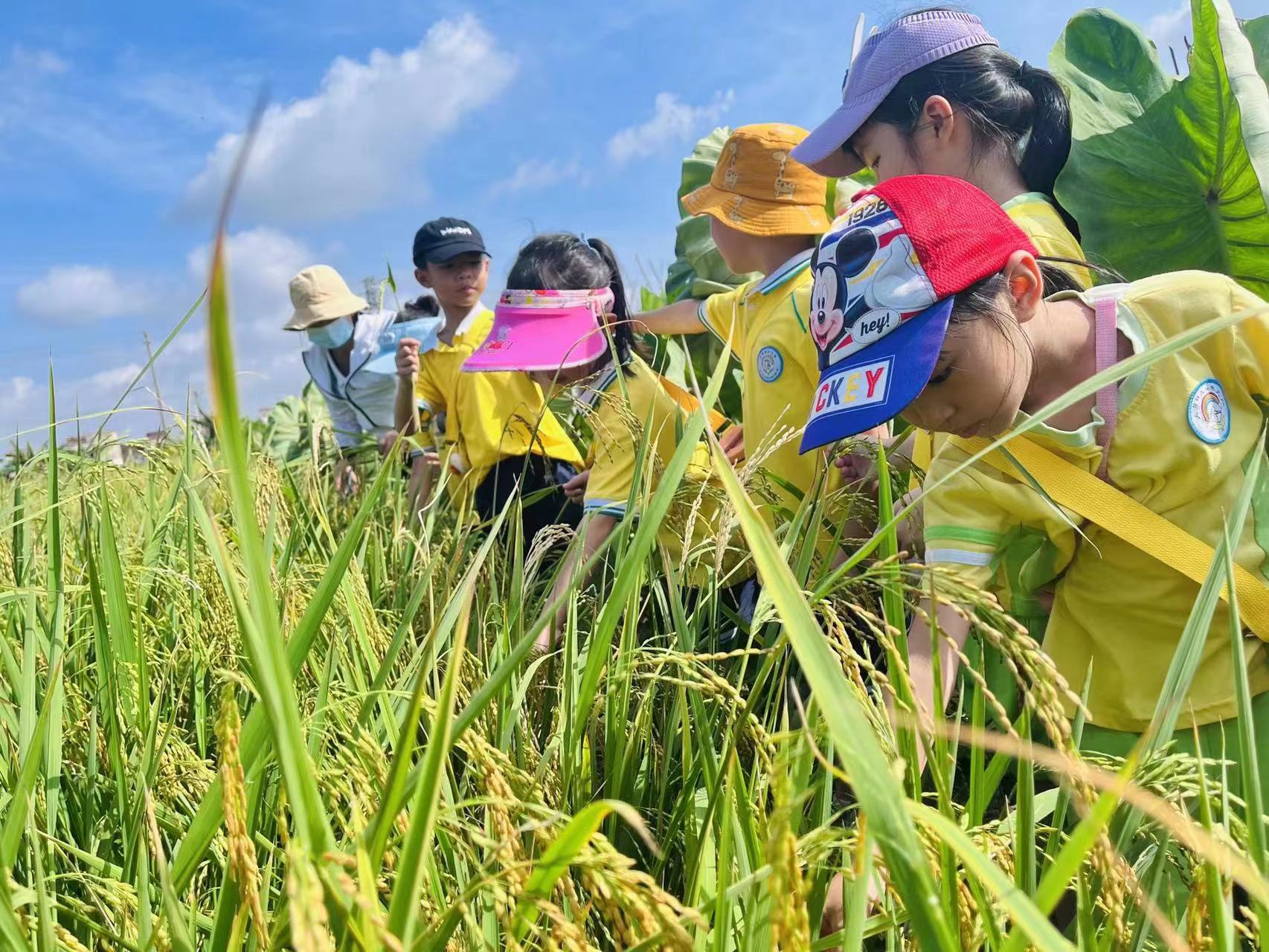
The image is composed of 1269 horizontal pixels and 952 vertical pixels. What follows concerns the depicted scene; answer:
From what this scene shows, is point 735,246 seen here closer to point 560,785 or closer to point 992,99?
point 992,99

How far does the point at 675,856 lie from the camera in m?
0.87

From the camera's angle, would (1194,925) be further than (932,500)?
No

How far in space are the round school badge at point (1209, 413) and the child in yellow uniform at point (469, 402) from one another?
5.12 feet

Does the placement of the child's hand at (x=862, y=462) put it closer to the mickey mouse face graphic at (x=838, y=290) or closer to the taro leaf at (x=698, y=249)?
the mickey mouse face graphic at (x=838, y=290)

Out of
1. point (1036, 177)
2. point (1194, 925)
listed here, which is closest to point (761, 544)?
point (1194, 925)

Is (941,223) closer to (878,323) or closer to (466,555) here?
(878,323)

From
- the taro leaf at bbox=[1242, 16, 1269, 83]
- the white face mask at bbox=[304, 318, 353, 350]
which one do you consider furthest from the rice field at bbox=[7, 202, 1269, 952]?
the white face mask at bbox=[304, 318, 353, 350]

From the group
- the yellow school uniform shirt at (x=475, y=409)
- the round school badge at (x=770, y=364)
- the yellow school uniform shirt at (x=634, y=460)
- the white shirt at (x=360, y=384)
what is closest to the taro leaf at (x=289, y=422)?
the white shirt at (x=360, y=384)

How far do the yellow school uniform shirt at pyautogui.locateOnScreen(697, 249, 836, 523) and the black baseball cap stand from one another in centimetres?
154

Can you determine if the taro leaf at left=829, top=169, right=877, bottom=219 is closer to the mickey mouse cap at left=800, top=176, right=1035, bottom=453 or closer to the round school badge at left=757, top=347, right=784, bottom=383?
the round school badge at left=757, top=347, right=784, bottom=383

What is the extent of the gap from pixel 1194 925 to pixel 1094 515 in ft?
1.61

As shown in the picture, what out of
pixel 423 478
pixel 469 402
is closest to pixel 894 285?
pixel 423 478

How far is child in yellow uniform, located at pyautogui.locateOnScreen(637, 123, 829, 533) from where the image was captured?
152cm

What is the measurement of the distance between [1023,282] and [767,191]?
37.7 inches
